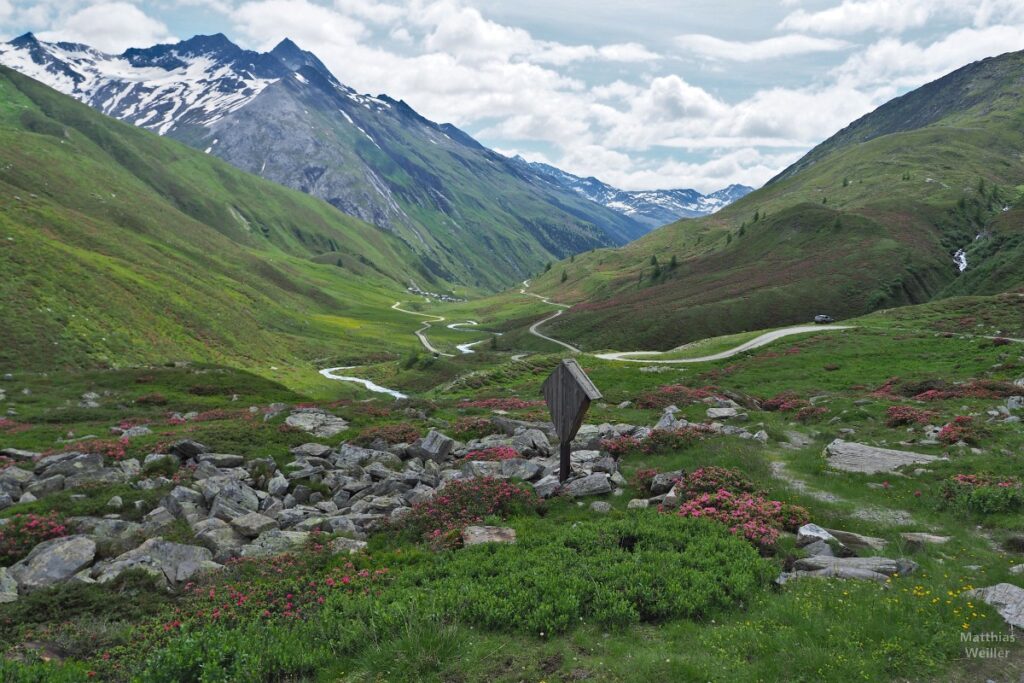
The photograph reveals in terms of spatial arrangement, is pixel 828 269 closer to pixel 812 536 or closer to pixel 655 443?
pixel 655 443

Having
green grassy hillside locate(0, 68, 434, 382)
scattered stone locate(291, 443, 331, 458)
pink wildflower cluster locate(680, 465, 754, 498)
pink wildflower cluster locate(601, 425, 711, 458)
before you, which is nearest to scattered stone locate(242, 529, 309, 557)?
scattered stone locate(291, 443, 331, 458)

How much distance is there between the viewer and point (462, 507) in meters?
18.8

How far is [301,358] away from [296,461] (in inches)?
3635

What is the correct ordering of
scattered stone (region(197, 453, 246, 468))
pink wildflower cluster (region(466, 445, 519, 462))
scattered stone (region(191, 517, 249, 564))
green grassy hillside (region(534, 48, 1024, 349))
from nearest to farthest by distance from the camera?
scattered stone (region(191, 517, 249, 564))
scattered stone (region(197, 453, 246, 468))
pink wildflower cluster (region(466, 445, 519, 462))
green grassy hillside (region(534, 48, 1024, 349))

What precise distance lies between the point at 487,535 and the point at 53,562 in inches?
492

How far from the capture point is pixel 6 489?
20.9 metres

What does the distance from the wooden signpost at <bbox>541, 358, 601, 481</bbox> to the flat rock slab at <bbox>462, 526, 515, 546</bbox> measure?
4653 mm

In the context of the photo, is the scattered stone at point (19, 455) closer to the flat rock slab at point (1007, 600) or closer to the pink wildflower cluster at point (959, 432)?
the flat rock slab at point (1007, 600)

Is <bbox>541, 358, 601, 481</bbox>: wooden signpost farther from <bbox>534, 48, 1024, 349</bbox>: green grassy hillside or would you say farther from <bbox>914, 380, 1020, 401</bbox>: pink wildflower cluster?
<bbox>534, 48, 1024, 349</bbox>: green grassy hillside

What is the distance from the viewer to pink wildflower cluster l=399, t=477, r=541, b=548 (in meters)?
17.4

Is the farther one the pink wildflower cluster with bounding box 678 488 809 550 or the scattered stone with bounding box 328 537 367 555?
the scattered stone with bounding box 328 537 367 555

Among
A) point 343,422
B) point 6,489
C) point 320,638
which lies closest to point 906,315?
point 343,422

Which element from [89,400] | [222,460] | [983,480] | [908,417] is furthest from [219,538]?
[89,400]

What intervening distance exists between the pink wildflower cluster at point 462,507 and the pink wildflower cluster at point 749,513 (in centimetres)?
565
